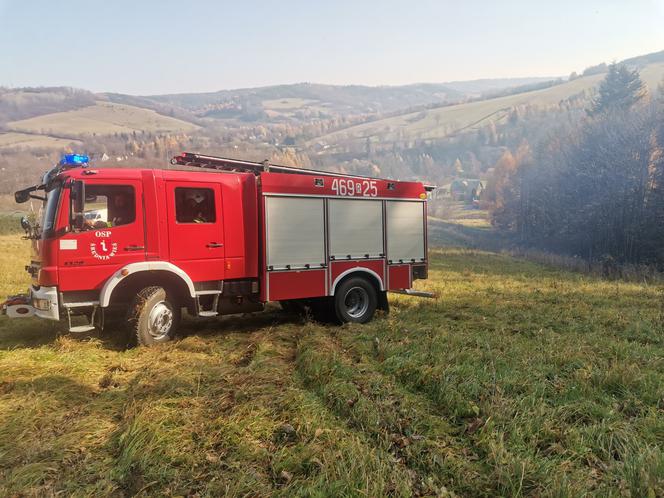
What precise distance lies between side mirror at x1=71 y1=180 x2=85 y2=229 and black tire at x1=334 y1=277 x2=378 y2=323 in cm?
488

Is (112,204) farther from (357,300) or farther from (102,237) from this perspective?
(357,300)

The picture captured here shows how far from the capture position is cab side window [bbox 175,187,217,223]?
774cm

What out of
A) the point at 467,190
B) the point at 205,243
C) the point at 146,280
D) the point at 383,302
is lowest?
the point at 383,302

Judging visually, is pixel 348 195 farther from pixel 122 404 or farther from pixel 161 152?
pixel 161 152

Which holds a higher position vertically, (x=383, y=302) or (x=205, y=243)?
(x=205, y=243)

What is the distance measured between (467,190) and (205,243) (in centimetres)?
12779

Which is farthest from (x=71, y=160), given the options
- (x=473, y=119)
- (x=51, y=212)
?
(x=473, y=119)

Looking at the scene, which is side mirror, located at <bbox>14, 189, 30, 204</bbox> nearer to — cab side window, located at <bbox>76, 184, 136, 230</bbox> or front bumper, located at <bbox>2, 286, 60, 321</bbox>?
cab side window, located at <bbox>76, 184, 136, 230</bbox>

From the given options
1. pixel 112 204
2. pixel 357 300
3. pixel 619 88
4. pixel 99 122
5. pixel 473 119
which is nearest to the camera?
pixel 112 204

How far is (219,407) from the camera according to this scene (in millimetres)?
4906

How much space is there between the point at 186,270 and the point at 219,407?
3.41 meters

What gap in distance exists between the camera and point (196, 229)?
25.7 feet

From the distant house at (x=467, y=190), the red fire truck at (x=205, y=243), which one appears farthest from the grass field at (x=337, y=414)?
the distant house at (x=467, y=190)

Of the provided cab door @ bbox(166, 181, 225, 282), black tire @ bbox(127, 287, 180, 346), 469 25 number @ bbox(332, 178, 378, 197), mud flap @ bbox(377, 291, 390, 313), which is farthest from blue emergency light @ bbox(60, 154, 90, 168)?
mud flap @ bbox(377, 291, 390, 313)
